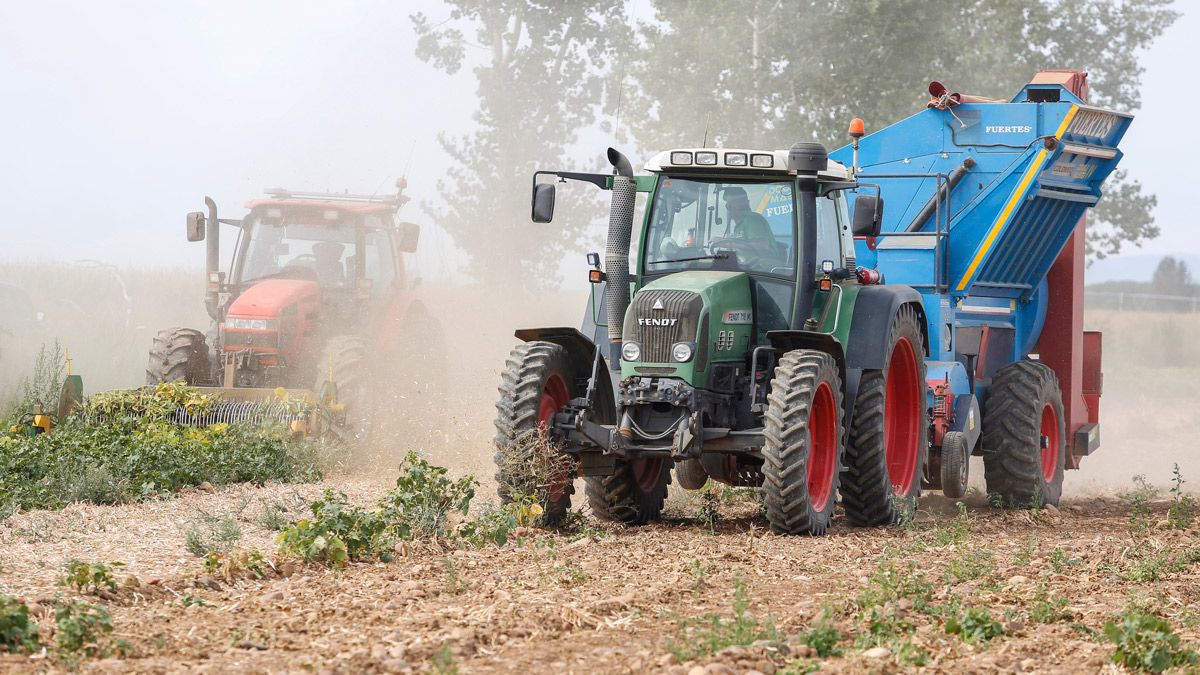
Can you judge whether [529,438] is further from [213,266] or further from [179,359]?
[213,266]

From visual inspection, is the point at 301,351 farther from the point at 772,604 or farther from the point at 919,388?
the point at 772,604

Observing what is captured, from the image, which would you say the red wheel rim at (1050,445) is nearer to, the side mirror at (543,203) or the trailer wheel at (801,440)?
the trailer wheel at (801,440)

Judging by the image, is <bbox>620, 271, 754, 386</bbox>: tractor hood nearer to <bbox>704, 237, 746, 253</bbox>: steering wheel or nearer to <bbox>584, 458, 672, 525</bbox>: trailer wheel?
<bbox>704, 237, 746, 253</bbox>: steering wheel

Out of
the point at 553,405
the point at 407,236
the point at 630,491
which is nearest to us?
the point at 553,405

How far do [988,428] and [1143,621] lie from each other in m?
7.13

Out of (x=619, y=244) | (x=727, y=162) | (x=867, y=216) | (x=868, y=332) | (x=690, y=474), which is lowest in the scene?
(x=690, y=474)

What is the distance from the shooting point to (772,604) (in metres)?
6.54

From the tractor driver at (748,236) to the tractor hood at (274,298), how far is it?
5819 mm

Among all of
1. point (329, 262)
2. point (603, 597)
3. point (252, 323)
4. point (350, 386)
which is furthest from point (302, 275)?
point (603, 597)

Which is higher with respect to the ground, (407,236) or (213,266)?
(407,236)

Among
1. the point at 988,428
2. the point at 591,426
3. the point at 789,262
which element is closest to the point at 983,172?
the point at 988,428

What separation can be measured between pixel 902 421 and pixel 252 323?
632 centimetres

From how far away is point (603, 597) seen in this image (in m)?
6.46

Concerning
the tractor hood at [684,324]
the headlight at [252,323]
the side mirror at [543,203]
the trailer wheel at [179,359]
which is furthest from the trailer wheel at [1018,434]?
the trailer wheel at [179,359]
